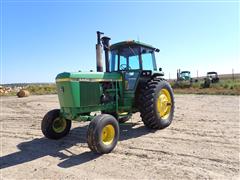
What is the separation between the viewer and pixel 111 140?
17.9 ft

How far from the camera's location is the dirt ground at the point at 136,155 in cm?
415

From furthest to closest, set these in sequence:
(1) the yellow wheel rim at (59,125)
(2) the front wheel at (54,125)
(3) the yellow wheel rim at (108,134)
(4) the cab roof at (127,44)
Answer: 1. (4) the cab roof at (127,44)
2. (1) the yellow wheel rim at (59,125)
3. (2) the front wheel at (54,125)
4. (3) the yellow wheel rim at (108,134)

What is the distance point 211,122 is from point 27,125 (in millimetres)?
5949

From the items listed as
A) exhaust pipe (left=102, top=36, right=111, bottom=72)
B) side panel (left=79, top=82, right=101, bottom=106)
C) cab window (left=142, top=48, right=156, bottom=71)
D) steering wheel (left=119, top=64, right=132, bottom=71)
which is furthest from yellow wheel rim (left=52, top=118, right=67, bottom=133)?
cab window (left=142, top=48, right=156, bottom=71)

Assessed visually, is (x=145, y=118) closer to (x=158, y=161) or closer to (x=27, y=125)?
(x=158, y=161)

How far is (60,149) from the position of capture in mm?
5746

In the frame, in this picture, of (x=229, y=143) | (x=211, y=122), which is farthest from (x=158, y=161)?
(x=211, y=122)

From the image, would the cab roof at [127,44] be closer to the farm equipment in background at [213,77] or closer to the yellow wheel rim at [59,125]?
the yellow wheel rim at [59,125]

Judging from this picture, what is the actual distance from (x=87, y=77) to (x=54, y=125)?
5.44 ft

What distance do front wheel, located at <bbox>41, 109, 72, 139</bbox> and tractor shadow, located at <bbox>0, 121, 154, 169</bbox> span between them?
0.51 feet

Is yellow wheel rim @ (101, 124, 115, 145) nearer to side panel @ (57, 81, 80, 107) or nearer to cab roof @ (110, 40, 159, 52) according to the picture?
side panel @ (57, 81, 80, 107)

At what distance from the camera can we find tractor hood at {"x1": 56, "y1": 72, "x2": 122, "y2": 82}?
226 inches

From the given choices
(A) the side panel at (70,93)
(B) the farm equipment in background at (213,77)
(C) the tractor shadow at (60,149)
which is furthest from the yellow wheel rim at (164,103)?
(B) the farm equipment in background at (213,77)

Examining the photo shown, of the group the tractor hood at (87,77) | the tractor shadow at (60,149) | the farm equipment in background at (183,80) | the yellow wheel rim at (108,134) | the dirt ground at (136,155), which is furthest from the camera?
the farm equipment in background at (183,80)
